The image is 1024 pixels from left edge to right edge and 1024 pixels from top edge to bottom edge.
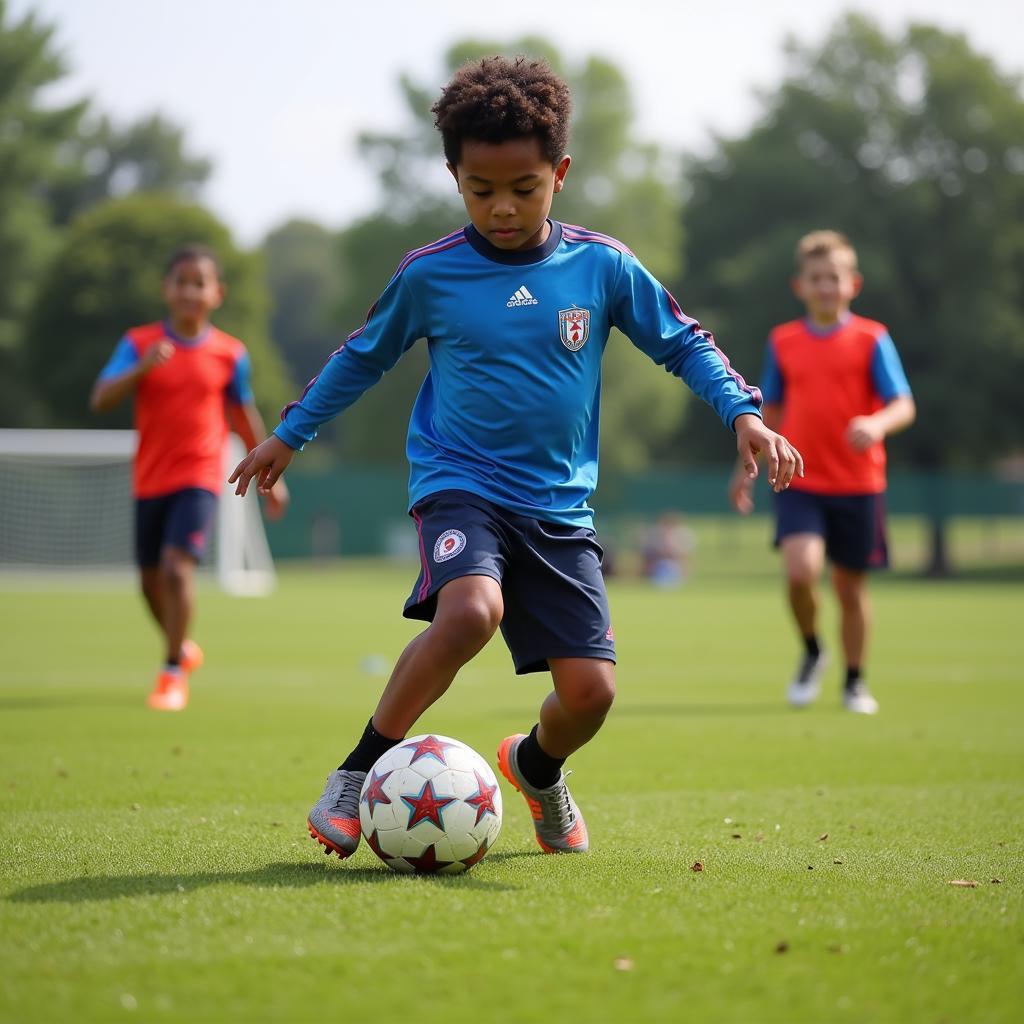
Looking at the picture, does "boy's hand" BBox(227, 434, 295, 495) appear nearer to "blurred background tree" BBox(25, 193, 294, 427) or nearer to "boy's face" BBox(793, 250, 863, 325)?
"boy's face" BBox(793, 250, 863, 325)

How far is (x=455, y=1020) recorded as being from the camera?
2.78 meters

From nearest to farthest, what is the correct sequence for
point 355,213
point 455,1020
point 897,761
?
point 455,1020 → point 897,761 → point 355,213

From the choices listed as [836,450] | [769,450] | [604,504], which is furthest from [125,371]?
[604,504]

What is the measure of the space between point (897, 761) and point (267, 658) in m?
7.06

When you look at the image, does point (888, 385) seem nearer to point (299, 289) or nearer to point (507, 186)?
point (507, 186)

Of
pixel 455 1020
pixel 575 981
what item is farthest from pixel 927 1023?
pixel 455 1020

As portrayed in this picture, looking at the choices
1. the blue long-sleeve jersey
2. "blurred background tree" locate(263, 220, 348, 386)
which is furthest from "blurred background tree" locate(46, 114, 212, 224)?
the blue long-sleeve jersey

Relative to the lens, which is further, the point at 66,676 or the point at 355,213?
the point at 355,213

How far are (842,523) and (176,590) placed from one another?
404 centimetres

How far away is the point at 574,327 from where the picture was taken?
4.60 m

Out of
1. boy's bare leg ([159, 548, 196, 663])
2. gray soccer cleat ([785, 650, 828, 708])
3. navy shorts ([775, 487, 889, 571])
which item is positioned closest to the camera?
boy's bare leg ([159, 548, 196, 663])

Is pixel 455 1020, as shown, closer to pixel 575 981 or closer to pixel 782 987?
pixel 575 981

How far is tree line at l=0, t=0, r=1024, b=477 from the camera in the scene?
42.3 meters

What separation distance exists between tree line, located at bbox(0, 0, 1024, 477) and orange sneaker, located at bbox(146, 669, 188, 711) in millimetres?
32231
